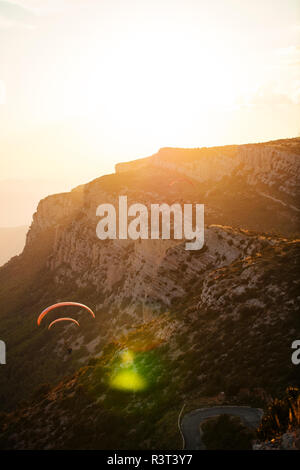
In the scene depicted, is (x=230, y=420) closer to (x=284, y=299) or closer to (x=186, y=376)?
(x=186, y=376)

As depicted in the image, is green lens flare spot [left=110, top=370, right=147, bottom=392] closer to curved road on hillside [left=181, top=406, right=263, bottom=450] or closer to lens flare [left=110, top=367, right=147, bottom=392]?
lens flare [left=110, top=367, right=147, bottom=392]

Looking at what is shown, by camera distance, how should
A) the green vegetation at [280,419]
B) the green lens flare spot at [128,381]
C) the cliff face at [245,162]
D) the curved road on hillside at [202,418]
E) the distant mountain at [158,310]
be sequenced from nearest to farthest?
the green vegetation at [280,419], the curved road on hillside at [202,418], the distant mountain at [158,310], the green lens flare spot at [128,381], the cliff face at [245,162]

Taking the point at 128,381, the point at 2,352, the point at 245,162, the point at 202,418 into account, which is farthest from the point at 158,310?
the point at 245,162

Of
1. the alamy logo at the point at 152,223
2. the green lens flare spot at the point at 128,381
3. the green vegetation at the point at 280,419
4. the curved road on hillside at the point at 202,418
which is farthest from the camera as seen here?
the alamy logo at the point at 152,223

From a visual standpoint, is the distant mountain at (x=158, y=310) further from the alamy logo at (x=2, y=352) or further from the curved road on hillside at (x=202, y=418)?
the alamy logo at (x=2, y=352)

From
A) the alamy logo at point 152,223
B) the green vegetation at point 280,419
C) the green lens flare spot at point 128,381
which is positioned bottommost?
the green vegetation at point 280,419

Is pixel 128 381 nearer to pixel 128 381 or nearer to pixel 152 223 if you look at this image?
pixel 128 381

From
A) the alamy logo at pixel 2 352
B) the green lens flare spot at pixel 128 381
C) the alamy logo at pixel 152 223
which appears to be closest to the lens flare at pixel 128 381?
the green lens flare spot at pixel 128 381
